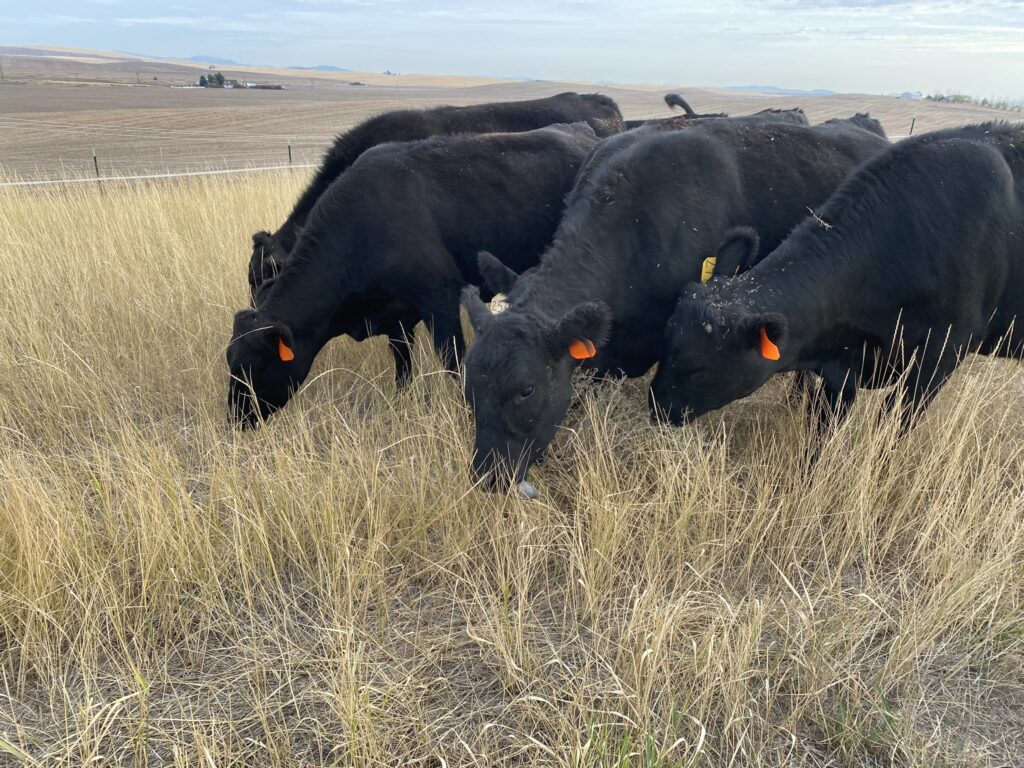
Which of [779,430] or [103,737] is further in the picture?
[779,430]

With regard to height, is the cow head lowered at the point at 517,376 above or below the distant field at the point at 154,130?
below

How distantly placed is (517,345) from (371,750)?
83.5 inches

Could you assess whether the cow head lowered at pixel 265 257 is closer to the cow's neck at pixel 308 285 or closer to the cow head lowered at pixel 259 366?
the cow's neck at pixel 308 285

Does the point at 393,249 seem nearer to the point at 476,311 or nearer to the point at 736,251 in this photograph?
the point at 476,311

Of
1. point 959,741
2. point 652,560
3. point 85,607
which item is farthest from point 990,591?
Result: point 85,607

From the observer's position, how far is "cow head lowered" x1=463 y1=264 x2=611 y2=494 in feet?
12.3

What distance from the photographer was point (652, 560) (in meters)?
3.35

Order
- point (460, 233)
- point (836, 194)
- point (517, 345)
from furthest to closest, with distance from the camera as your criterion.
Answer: point (460, 233) < point (836, 194) < point (517, 345)

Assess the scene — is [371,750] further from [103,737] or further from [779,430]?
[779,430]

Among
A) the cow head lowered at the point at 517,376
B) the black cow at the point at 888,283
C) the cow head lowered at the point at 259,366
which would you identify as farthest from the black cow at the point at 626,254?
the cow head lowered at the point at 259,366

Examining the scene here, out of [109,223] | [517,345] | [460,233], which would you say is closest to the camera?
[517,345]

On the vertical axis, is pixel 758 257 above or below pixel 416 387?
above

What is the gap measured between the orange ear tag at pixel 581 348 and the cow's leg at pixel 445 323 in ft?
5.30

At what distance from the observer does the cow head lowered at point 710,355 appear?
390 cm
